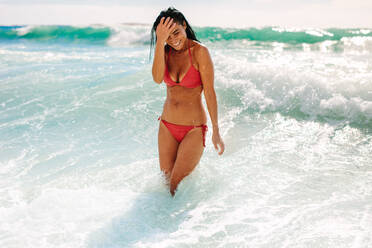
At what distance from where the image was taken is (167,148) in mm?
3336

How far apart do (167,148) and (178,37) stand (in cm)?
103

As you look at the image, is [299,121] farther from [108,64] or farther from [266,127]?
[108,64]

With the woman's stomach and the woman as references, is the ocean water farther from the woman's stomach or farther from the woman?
the woman's stomach

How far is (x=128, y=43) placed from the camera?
74.4 ft

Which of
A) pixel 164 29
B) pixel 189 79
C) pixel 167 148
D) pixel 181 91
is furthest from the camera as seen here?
pixel 167 148

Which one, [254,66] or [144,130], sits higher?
[254,66]

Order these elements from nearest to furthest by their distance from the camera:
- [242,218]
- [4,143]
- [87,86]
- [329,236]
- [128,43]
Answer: [329,236]
[242,218]
[4,143]
[87,86]
[128,43]

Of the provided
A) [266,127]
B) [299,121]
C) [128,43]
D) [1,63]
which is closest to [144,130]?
[266,127]

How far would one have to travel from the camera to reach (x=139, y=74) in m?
9.91

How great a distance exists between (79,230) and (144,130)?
3.45 metres

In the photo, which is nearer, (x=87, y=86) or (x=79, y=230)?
(x=79, y=230)

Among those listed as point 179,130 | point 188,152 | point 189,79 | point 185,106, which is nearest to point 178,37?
point 189,79

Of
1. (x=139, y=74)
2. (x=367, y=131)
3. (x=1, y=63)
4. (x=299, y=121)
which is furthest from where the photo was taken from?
(x=1, y=63)

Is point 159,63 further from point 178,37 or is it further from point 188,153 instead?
point 188,153
